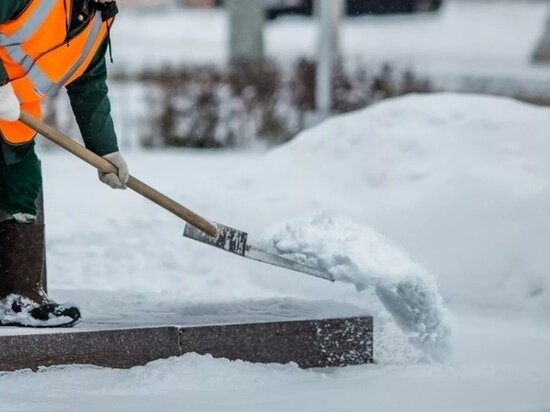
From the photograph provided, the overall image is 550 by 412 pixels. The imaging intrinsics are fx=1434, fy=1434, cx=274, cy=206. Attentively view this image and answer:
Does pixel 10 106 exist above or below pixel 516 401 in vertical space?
above

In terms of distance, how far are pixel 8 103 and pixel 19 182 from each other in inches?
17.6

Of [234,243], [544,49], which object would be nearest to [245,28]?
[544,49]

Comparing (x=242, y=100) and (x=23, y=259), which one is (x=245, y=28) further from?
(x=23, y=259)

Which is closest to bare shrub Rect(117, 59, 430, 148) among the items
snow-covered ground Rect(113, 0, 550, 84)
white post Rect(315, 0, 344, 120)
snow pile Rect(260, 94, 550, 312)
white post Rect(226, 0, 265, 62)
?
white post Rect(315, 0, 344, 120)

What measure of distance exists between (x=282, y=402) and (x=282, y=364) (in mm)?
551

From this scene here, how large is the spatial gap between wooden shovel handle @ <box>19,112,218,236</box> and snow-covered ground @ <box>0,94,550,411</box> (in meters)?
0.36

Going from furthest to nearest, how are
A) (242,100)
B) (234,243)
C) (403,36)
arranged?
1. (403,36)
2. (242,100)
3. (234,243)

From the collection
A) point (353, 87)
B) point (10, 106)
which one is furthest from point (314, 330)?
point (353, 87)

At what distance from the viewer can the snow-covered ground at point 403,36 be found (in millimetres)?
25812

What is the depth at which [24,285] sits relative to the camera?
17.1 feet

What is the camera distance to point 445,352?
5500mm

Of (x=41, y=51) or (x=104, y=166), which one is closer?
(x=41, y=51)

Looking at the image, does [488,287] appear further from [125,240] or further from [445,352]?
[125,240]

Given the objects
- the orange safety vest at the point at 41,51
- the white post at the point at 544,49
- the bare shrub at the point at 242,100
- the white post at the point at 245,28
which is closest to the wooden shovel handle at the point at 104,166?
the orange safety vest at the point at 41,51
